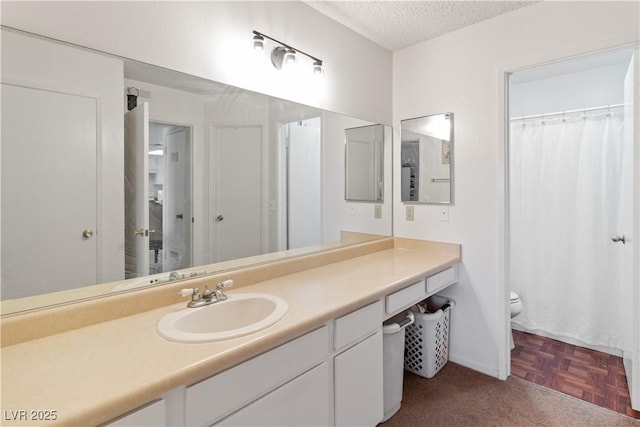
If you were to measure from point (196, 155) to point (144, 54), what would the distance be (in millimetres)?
458

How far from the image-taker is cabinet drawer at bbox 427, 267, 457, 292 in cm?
206

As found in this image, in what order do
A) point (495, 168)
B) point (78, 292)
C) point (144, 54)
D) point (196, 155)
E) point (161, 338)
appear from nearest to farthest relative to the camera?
1. point (161, 338)
2. point (78, 292)
3. point (144, 54)
4. point (196, 155)
5. point (495, 168)

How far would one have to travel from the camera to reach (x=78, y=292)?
1187mm

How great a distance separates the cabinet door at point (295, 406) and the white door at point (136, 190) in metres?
0.73

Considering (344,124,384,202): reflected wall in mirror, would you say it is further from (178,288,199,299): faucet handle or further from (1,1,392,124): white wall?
(178,288,199,299): faucet handle

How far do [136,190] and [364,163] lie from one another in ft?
5.49

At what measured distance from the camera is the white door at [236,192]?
167 cm

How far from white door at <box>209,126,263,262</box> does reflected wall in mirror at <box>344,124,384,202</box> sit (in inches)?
32.6

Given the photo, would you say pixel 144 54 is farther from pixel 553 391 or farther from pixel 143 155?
pixel 553 391

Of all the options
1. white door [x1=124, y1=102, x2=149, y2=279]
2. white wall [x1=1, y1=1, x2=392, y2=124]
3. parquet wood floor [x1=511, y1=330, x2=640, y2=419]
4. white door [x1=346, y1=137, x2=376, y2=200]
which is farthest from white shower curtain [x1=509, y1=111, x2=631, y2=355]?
white door [x1=124, y1=102, x2=149, y2=279]

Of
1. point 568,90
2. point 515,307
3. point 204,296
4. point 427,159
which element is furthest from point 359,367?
point 568,90

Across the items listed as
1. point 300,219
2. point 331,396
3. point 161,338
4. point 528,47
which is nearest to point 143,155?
point 161,338

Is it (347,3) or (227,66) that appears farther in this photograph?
(347,3)

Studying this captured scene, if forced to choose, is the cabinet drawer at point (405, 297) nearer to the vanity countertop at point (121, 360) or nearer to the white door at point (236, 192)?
the vanity countertop at point (121, 360)
